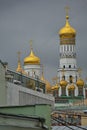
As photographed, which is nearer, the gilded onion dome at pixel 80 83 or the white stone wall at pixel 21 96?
the white stone wall at pixel 21 96

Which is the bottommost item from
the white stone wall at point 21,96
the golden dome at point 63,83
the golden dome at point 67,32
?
the white stone wall at point 21,96

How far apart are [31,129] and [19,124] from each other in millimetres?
194

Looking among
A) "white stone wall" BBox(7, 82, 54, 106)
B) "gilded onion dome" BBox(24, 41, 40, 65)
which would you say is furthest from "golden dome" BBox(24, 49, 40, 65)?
"white stone wall" BBox(7, 82, 54, 106)

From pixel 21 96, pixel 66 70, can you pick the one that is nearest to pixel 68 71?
pixel 66 70

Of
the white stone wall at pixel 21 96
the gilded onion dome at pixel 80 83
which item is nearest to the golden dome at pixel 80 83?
the gilded onion dome at pixel 80 83

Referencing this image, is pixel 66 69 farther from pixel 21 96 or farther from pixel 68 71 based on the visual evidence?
pixel 21 96

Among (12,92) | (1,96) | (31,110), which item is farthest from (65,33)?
(31,110)

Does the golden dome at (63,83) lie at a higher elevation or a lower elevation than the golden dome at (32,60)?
lower

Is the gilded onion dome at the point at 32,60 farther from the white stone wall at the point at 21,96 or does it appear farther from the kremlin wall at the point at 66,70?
the white stone wall at the point at 21,96

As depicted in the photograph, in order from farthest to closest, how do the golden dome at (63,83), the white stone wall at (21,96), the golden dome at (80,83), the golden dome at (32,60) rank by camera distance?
the golden dome at (80,83) < the golden dome at (63,83) < the golden dome at (32,60) < the white stone wall at (21,96)

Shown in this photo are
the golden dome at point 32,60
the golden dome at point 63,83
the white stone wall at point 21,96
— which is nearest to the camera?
the white stone wall at point 21,96

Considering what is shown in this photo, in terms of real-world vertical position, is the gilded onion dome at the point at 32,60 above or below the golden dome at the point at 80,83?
above

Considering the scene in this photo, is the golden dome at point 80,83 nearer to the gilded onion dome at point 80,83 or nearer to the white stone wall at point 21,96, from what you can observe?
the gilded onion dome at point 80,83

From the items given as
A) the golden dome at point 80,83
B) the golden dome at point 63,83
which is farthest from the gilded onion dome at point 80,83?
the golden dome at point 63,83
